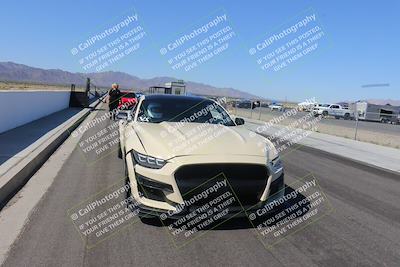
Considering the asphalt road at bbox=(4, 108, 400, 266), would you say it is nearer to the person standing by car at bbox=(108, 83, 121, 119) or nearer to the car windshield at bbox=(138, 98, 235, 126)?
the car windshield at bbox=(138, 98, 235, 126)

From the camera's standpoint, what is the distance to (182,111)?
739 cm

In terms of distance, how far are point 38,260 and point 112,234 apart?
1.05m

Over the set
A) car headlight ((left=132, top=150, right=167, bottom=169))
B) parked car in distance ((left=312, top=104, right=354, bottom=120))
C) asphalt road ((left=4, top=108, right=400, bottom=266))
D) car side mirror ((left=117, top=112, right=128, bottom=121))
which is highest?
car headlight ((left=132, top=150, right=167, bottom=169))

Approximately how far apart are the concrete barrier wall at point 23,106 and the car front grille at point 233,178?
8.81 metres

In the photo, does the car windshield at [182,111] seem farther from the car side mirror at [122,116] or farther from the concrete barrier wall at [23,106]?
the concrete barrier wall at [23,106]

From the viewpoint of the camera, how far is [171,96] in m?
7.84

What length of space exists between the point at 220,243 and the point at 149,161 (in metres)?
1.21

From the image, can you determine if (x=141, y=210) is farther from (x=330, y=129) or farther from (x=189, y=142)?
(x=330, y=129)

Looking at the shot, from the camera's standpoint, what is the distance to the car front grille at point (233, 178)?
16.1 feet

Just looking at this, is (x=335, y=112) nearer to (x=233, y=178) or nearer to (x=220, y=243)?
(x=233, y=178)

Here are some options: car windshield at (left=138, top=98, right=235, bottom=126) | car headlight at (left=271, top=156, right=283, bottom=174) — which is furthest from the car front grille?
car windshield at (left=138, top=98, right=235, bottom=126)

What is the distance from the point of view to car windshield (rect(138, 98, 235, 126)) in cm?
721

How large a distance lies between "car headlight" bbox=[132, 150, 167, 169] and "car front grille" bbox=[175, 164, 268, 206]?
0.78 ft

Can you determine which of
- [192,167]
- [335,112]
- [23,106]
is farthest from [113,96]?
[335,112]
